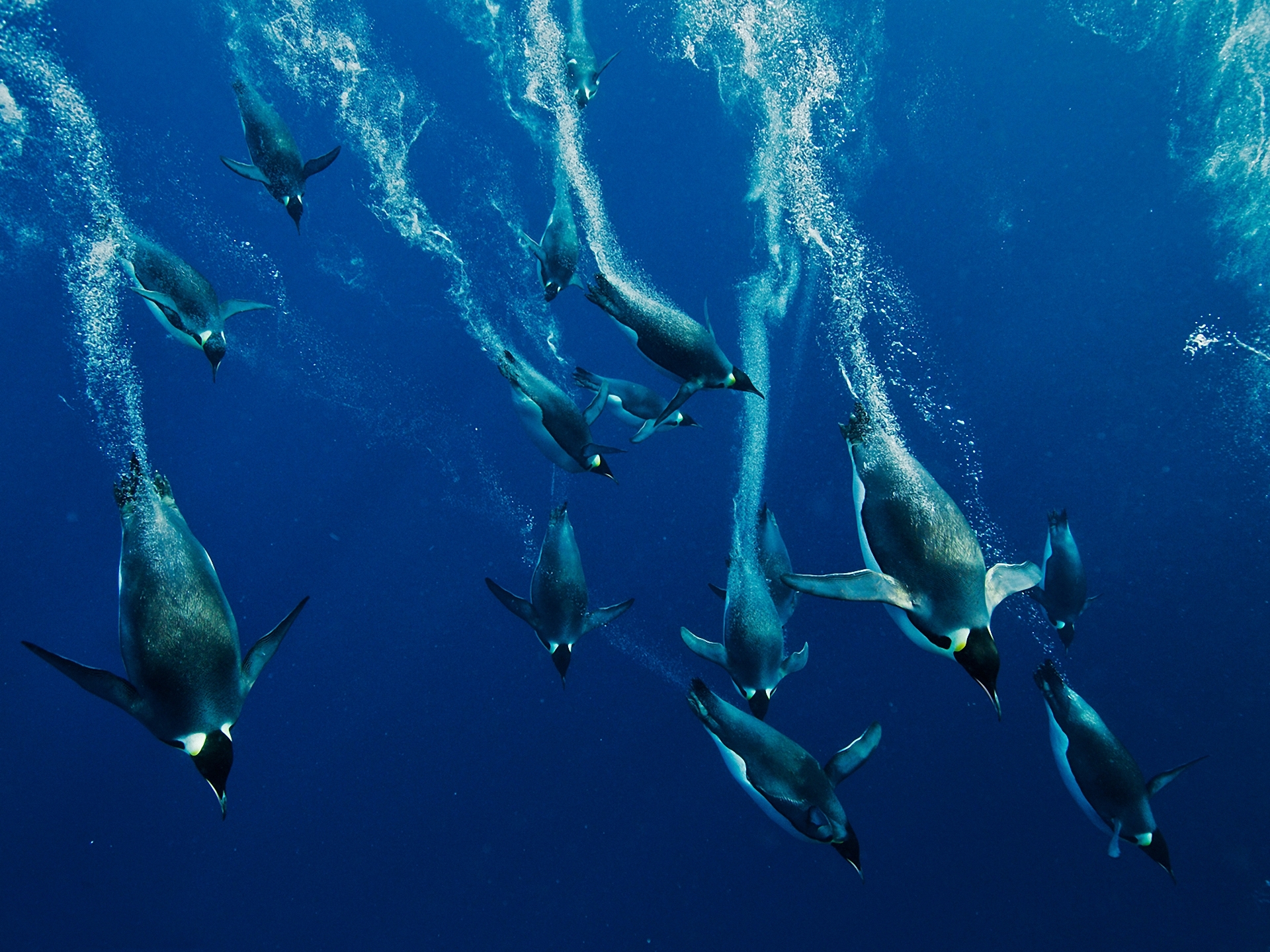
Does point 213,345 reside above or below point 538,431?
below

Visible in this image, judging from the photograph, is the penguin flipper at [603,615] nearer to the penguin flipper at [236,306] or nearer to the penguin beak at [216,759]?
the penguin beak at [216,759]

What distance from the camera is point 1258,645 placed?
6848mm

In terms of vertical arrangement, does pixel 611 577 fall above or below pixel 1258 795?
below

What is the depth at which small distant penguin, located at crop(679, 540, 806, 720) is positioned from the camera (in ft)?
12.3

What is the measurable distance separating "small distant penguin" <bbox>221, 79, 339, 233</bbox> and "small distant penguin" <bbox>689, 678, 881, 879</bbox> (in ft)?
10.9

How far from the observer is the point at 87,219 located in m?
6.32

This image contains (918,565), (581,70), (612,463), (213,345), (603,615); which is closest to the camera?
(918,565)

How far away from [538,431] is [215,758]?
2.17 meters

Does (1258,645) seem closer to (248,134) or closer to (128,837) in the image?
(248,134)

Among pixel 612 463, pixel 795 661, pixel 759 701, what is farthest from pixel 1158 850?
pixel 612 463

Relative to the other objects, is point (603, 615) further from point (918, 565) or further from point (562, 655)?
point (918, 565)

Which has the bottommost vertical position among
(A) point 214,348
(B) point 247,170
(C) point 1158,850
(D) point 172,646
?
(D) point 172,646

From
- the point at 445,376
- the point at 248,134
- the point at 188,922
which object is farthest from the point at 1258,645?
the point at 188,922

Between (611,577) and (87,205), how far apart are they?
5.98 metres
